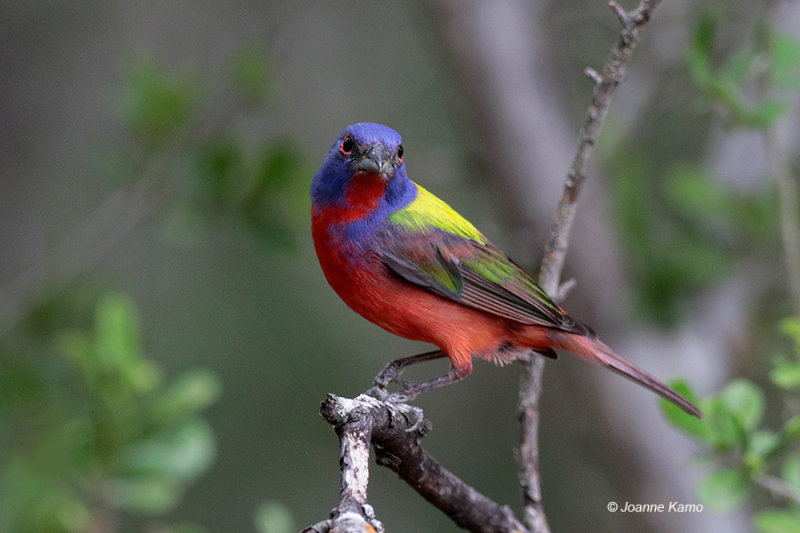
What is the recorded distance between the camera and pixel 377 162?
3637 millimetres

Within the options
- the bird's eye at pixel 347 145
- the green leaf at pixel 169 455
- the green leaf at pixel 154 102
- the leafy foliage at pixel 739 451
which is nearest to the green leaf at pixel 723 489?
the leafy foliage at pixel 739 451

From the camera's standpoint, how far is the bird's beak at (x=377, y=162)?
363cm

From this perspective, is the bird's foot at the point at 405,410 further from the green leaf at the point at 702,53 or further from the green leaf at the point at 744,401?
the green leaf at the point at 702,53

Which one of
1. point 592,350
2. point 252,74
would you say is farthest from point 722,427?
point 252,74

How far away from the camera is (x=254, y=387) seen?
7.16 metres

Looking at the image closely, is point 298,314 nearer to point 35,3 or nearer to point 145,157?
point 145,157

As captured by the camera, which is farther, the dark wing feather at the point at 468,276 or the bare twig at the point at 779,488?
the dark wing feather at the point at 468,276

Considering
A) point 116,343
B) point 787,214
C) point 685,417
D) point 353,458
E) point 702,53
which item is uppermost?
point 702,53

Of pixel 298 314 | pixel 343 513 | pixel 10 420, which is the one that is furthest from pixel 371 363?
pixel 343 513

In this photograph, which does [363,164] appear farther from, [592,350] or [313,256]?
[313,256]

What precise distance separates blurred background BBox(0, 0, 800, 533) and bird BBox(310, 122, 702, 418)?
726mm

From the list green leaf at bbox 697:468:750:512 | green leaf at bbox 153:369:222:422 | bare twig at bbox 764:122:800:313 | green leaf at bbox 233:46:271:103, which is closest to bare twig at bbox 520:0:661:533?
green leaf at bbox 697:468:750:512

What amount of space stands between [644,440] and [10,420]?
11.5 ft

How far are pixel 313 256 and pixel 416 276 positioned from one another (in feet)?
10.3
